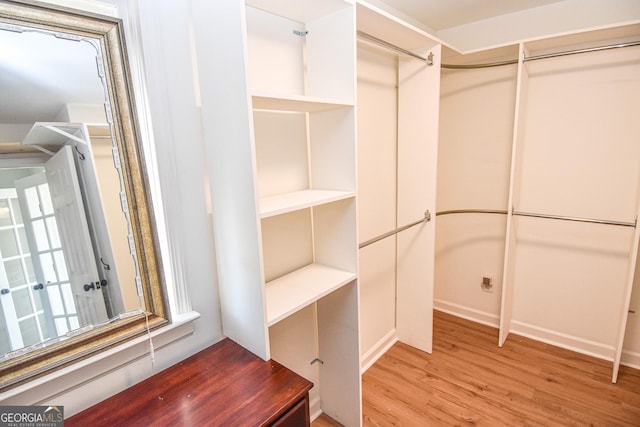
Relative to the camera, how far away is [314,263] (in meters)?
1.75

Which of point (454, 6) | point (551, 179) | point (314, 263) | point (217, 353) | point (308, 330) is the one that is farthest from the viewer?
point (551, 179)

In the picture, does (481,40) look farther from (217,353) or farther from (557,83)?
(217,353)

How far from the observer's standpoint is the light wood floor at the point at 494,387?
6.36ft

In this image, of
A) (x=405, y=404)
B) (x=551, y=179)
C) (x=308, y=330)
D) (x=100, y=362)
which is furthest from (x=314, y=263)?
(x=551, y=179)

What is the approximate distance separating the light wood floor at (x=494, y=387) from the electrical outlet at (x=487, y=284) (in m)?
0.41

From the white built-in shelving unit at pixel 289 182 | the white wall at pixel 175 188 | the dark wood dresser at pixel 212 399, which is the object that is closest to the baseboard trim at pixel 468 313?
the white built-in shelving unit at pixel 289 182

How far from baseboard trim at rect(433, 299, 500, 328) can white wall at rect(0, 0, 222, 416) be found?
245 cm

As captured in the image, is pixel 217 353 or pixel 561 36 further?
pixel 561 36

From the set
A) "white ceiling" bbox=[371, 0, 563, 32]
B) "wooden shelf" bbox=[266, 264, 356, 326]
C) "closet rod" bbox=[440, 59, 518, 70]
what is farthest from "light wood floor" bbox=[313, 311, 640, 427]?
"white ceiling" bbox=[371, 0, 563, 32]

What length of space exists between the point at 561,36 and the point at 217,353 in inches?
104

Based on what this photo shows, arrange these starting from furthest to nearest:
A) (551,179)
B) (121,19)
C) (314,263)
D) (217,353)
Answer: (551,179)
(314,263)
(217,353)
(121,19)

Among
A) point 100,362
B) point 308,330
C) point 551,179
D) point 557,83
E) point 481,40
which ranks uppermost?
point 481,40

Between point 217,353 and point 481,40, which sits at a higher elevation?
point 481,40

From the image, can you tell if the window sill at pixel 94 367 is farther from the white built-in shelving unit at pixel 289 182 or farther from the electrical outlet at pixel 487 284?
the electrical outlet at pixel 487 284
